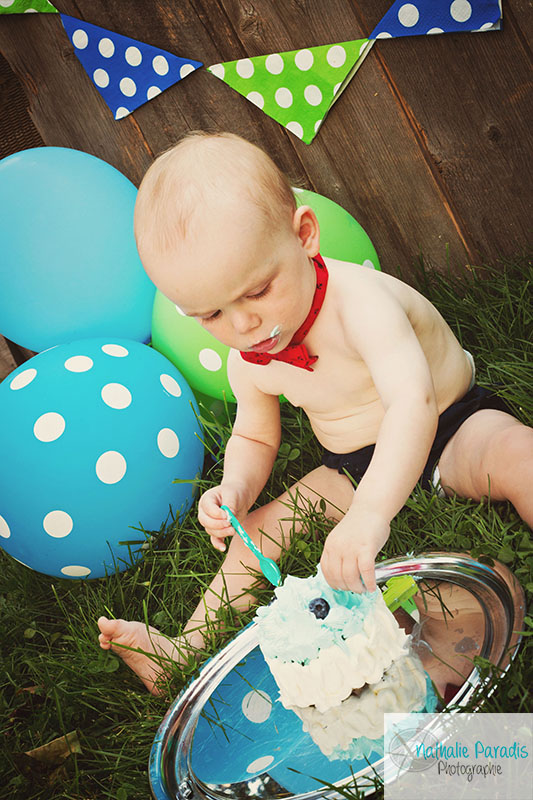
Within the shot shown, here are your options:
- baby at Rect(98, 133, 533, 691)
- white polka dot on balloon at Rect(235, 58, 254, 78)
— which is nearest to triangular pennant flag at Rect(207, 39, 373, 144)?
white polka dot on balloon at Rect(235, 58, 254, 78)

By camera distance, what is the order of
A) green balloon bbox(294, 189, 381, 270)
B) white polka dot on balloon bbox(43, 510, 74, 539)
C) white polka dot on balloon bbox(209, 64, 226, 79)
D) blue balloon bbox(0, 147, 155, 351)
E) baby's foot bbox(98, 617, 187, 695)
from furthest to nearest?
white polka dot on balloon bbox(209, 64, 226, 79) → blue balloon bbox(0, 147, 155, 351) → green balloon bbox(294, 189, 381, 270) → white polka dot on balloon bbox(43, 510, 74, 539) → baby's foot bbox(98, 617, 187, 695)

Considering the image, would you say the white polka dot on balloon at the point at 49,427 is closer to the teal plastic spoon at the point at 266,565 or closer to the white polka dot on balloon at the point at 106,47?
the teal plastic spoon at the point at 266,565

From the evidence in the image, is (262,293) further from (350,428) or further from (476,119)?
(476,119)

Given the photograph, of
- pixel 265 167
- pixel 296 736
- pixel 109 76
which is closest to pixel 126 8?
pixel 109 76

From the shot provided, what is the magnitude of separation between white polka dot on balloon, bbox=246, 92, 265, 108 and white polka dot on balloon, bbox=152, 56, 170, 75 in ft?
0.71

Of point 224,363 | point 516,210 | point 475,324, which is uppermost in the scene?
point 224,363

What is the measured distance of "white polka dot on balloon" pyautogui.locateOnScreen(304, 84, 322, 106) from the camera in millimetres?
1726

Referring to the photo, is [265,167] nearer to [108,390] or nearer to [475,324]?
[108,390]

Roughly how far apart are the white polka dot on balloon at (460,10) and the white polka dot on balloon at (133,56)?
748 mm

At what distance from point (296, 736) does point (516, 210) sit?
1291 mm

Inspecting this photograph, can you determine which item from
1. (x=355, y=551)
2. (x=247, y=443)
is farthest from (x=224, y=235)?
(x=247, y=443)

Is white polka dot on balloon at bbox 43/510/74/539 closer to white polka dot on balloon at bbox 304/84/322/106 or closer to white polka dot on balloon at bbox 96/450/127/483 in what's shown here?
white polka dot on balloon at bbox 96/450/127/483

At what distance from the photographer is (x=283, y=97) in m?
1.75

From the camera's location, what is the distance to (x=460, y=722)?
910mm
